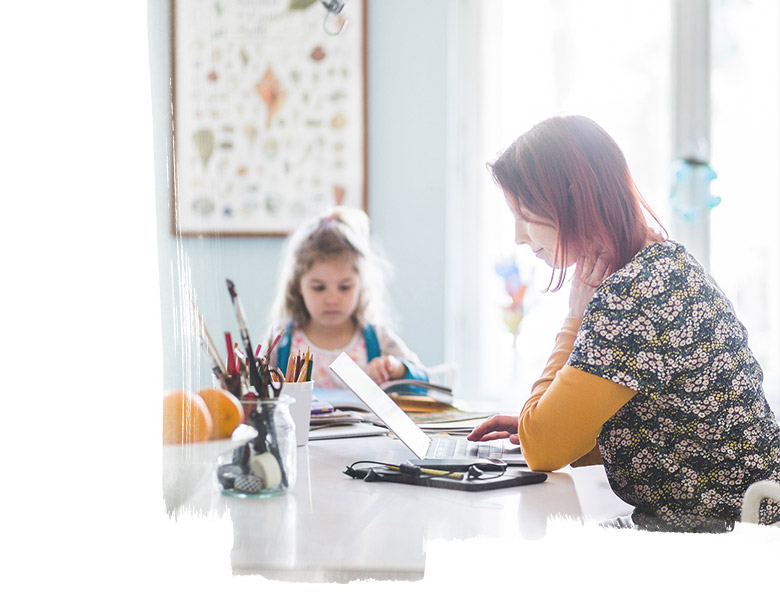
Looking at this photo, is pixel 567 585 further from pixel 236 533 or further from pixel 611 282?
pixel 611 282

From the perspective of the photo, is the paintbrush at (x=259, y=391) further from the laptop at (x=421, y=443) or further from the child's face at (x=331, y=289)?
the child's face at (x=331, y=289)

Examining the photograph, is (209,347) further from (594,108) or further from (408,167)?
(594,108)

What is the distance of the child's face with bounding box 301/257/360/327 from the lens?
213 centimetres

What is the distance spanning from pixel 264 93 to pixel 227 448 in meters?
2.31

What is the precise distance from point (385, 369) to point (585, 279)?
81 centimetres

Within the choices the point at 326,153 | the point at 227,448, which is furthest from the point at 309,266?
the point at 227,448

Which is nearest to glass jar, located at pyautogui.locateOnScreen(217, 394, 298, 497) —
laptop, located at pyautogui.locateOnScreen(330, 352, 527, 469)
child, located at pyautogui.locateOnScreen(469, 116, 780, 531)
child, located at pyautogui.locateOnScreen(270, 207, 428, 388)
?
laptop, located at pyautogui.locateOnScreen(330, 352, 527, 469)

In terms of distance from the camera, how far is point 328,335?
7.22 feet

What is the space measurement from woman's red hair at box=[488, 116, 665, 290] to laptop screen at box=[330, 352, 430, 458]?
0.84 ft

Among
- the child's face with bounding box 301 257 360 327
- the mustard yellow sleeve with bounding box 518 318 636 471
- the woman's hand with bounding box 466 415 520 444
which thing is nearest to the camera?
the mustard yellow sleeve with bounding box 518 318 636 471

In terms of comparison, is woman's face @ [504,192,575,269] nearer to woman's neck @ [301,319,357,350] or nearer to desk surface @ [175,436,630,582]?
desk surface @ [175,436,630,582]

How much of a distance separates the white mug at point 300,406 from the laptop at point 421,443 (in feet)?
0.22

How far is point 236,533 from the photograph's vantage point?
57 centimetres

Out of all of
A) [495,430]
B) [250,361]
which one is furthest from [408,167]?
[250,361]
